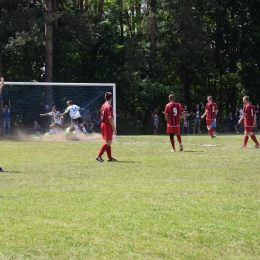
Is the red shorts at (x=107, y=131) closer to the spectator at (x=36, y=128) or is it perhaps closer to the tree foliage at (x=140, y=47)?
the spectator at (x=36, y=128)

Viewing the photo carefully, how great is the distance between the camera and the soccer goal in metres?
32.4

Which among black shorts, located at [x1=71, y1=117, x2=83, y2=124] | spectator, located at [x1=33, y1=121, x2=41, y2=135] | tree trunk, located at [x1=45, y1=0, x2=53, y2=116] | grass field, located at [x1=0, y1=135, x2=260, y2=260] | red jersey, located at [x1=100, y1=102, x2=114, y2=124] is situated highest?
tree trunk, located at [x1=45, y1=0, x2=53, y2=116]

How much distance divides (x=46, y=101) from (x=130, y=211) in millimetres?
24074

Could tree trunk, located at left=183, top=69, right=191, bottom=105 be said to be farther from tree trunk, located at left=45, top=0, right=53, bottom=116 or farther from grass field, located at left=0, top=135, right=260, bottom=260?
grass field, located at left=0, top=135, right=260, bottom=260

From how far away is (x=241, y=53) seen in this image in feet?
165

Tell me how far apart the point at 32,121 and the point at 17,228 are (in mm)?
24435

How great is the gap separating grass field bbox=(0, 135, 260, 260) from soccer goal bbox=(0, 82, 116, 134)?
15.5 m

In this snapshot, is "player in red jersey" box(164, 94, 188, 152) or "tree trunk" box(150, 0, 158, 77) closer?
"player in red jersey" box(164, 94, 188, 152)

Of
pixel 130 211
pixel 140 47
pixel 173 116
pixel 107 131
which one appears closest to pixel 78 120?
pixel 173 116

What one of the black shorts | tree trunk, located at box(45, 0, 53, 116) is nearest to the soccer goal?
the black shorts

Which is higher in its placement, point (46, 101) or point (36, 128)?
point (46, 101)

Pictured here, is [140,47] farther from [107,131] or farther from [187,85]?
[107,131]

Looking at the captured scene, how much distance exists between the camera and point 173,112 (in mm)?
22000

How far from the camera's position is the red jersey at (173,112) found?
2195 cm
